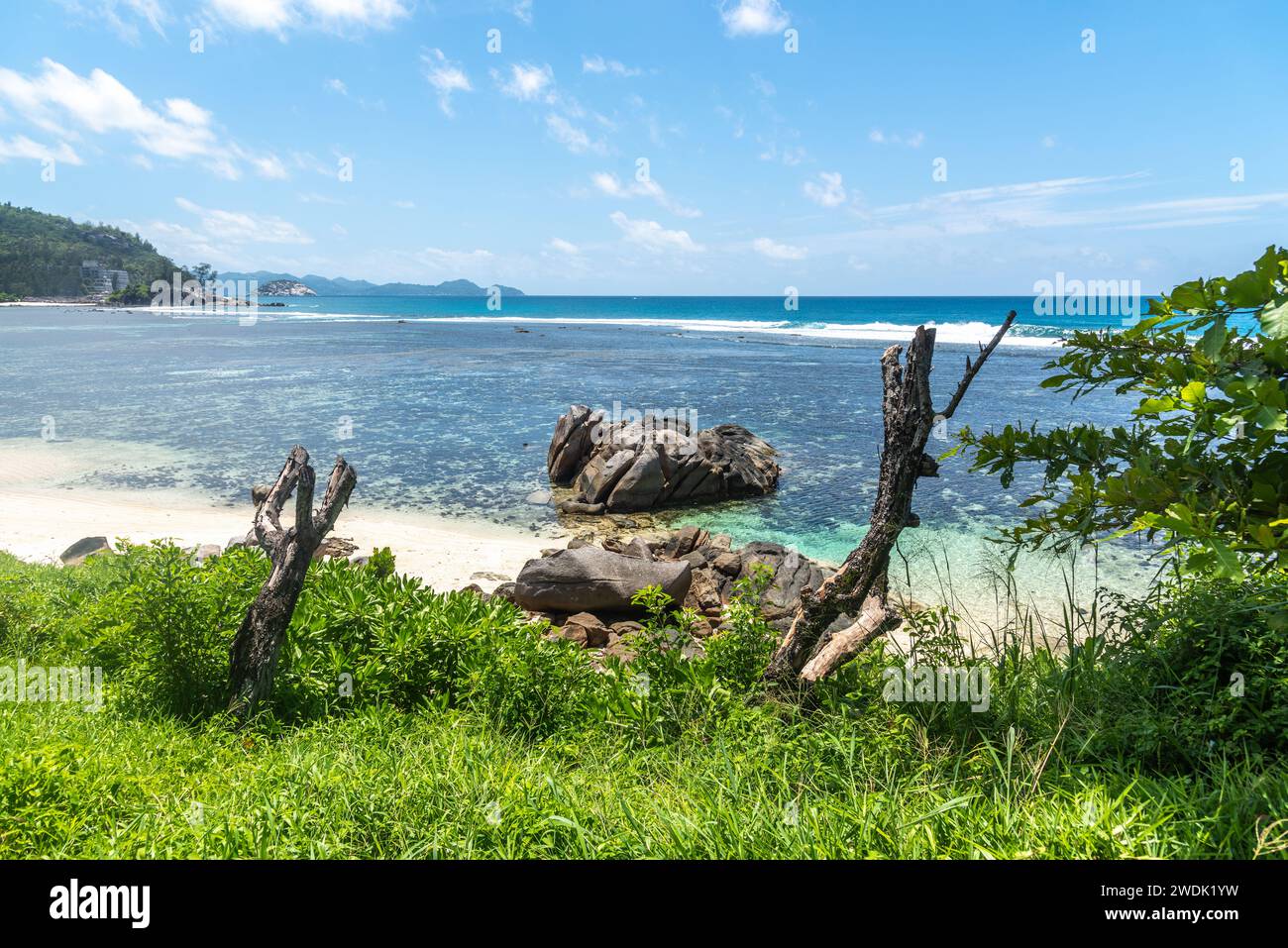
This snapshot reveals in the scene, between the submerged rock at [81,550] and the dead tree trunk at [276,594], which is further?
the submerged rock at [81,550]

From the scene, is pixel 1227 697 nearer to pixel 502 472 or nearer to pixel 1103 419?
pixel 502 472

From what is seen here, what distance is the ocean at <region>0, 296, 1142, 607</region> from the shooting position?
55.4 ft

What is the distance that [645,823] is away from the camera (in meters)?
3.38

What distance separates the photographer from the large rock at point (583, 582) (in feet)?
33.5

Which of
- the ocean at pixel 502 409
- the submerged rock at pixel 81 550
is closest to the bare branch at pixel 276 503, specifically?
the ocean at pixel 502 409

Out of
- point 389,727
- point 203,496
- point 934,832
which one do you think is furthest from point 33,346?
point 934,832

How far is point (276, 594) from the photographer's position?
17.8 feet

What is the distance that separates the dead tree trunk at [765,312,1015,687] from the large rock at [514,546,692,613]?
4834 millimetres

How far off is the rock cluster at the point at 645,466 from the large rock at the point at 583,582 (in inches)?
257

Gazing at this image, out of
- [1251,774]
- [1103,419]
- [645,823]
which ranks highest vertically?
[1103,419]

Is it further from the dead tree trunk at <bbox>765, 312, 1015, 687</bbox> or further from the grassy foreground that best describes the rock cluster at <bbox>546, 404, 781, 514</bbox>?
the dead tree trunk at <bbox>765, 312, 1015, 687</bbox>

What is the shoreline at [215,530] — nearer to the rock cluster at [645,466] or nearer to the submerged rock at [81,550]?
the submerged rock at [81,550]
